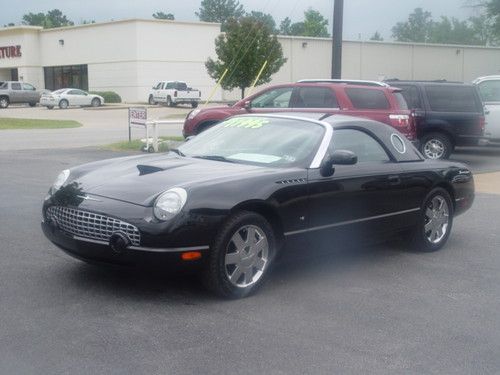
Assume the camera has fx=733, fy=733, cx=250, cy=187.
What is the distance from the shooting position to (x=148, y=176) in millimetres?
5895

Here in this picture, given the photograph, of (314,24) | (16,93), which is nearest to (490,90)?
(16,93)

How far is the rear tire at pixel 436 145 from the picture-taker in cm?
1653

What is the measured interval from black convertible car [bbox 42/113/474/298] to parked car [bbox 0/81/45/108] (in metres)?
45.0

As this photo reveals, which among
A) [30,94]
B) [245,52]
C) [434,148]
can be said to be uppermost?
[245,52]

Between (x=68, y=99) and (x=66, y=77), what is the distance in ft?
44.6

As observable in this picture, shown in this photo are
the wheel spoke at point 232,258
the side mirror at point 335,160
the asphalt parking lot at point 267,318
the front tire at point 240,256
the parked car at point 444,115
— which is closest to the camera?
the asphalt parking lot at point 267,318

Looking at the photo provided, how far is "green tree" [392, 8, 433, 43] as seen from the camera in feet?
424

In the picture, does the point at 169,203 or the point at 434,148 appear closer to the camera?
the point at 169,203

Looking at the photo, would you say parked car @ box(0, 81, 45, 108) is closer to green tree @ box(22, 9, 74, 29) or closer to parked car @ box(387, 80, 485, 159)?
parked car @ box(387, 80, 485, 159)

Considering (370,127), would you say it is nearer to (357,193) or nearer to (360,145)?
(360,145)

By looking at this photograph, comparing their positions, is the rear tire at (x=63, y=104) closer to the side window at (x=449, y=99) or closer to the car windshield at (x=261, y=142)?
the side window at (x=449, y=99)

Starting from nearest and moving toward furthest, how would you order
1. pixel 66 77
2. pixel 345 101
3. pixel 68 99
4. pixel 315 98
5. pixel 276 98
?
pixel 345 101, pixel 315 98, pixel 276 98, pixel 68 99, pixel 66 77

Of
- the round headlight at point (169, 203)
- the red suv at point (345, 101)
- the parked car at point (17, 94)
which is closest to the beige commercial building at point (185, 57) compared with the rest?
the parked car at point (17, 94)

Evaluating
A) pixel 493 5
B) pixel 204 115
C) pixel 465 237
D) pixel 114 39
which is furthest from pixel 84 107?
pixel 465 237
